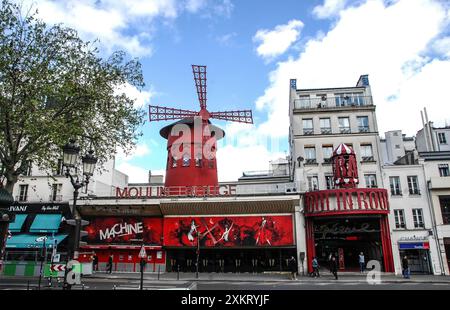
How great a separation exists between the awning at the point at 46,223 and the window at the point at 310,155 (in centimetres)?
1845

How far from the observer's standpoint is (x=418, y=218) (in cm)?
2388

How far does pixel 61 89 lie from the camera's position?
13.0 m

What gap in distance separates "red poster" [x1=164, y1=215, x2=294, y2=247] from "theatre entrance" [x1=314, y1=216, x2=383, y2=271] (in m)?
2.45

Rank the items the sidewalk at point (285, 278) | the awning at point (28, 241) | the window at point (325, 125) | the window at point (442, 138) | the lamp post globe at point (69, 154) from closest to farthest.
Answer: the lamp post globe at point (69, 154) → the sidewalk at point (285, 278) → the awning at point (28, 241) → the window at point (325, 125) → the window at point (442, 138)

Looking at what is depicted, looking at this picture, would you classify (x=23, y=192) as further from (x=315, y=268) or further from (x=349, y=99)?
(x=349, y=99)

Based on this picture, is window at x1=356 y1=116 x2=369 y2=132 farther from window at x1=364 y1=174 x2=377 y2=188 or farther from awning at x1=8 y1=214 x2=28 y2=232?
awning at x1=8 y1=214 x2=28 y2=232

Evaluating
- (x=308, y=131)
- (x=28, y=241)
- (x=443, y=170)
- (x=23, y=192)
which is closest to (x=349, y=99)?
(x=308, y=131)

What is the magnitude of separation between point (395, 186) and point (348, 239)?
4.96 metres

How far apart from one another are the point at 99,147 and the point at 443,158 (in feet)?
75.0

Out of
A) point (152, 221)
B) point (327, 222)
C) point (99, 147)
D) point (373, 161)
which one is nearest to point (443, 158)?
point (373, 161)

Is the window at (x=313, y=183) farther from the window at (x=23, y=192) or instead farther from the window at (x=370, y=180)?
the window at (x=23, y=192)

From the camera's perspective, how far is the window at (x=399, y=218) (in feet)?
78.5

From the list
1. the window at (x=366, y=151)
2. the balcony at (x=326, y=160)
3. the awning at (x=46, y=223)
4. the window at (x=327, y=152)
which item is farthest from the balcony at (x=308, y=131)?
the awning at (x=46, y=223)
